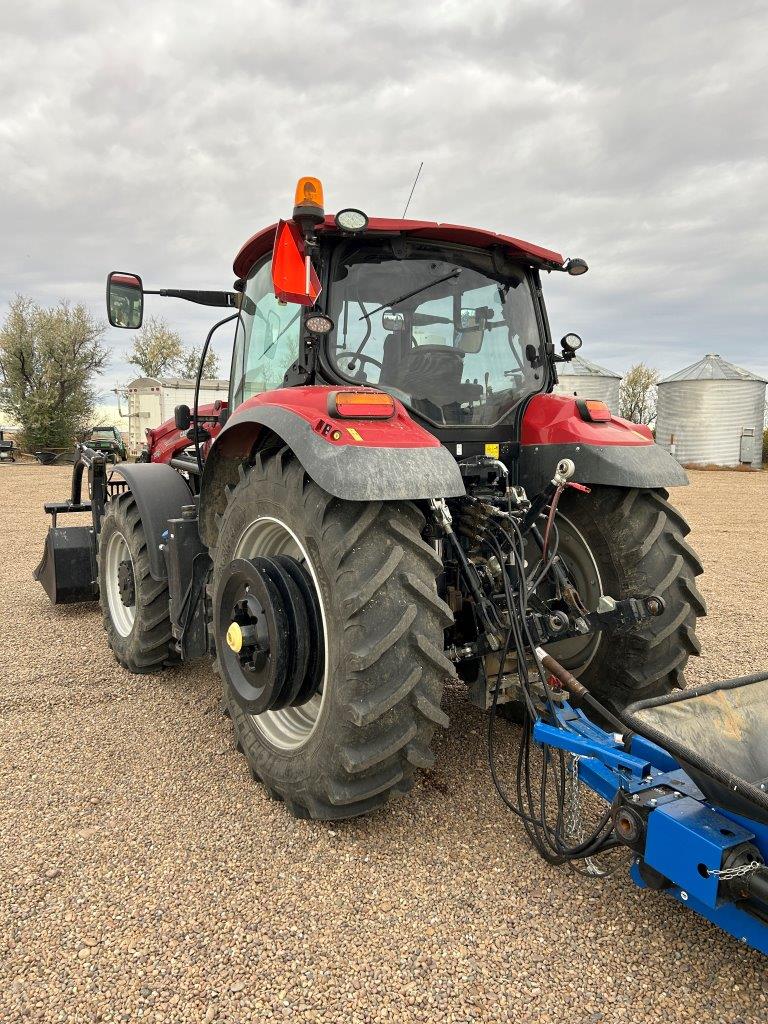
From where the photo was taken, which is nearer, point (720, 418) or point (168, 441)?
point (168, 441)

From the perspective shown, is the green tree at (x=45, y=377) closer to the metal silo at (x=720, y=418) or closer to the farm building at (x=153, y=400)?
the farm building at (x=153, y=400)

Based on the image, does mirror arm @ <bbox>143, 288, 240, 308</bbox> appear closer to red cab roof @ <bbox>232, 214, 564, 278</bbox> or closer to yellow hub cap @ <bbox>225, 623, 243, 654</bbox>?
red cab roof @ <bbox>232, 214, 564, 278</bbox>

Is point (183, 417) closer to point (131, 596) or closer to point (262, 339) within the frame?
point (262, 339)

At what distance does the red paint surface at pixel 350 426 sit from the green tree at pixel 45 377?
2865cm

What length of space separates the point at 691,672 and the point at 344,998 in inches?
125

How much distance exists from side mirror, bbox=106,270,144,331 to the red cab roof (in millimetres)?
550

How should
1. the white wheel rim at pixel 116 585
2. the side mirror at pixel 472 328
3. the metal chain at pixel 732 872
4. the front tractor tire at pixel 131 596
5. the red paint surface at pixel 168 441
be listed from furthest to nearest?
the red paint surface at pixel 168 441 → the white wheel rim at pixel 116 585 → the front tractor tire at pixel 131 596 → the side mirror at pixel 472 328 → the metal chain at pixel 732 872

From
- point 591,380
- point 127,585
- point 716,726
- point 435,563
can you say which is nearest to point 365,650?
point 435,563

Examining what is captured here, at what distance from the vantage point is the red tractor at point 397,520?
2.18 m

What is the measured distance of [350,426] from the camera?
2.24m

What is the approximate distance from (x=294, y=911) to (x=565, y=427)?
6.93 ft

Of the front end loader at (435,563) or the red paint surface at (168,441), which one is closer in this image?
the front end loader at (435,563)

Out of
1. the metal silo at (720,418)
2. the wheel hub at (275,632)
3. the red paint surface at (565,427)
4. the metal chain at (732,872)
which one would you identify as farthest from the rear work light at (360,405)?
the metal silo at (720,418)

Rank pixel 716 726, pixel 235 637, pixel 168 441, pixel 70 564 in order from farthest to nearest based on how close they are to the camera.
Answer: pixel 168 441
pixel 70 564
pixel 235 637
pixel 716 726
